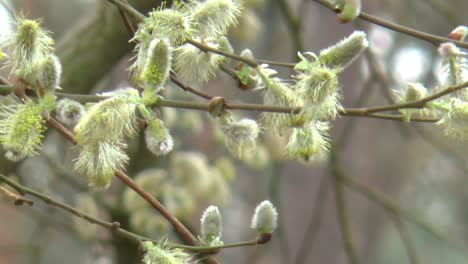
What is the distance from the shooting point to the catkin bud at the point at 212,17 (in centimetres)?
127

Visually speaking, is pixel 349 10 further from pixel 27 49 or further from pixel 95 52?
pixel 95 52

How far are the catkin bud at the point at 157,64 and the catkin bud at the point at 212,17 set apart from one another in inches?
4.6

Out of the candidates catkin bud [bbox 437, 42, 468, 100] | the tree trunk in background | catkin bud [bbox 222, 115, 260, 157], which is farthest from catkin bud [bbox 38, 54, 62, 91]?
the tree trunk in background

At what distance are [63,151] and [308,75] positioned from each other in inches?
68.5

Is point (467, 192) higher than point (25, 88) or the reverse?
higher

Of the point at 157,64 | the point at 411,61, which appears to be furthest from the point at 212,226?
the point at 411,61

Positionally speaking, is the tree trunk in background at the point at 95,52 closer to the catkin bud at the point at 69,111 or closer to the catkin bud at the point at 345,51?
the catkin bud at the point at 69,111

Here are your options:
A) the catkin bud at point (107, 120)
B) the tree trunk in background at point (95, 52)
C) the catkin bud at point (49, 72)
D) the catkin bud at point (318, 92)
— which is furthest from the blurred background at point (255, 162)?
the catkin bud at point (318, 92)

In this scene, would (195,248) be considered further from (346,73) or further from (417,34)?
(346,73)

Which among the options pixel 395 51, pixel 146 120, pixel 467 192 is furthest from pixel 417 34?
pixel 467 192

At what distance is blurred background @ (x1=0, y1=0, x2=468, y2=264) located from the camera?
2.38 m

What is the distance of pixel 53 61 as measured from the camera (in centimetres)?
120

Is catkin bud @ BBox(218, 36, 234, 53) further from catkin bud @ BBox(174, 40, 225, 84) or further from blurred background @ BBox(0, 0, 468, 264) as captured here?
blurred background @ BBox(0, 0, 468, 264)

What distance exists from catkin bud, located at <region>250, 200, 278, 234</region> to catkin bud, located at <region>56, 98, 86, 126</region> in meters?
0.31
